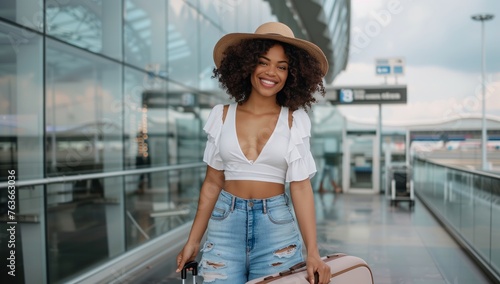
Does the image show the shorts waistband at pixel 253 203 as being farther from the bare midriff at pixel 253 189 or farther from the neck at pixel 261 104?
the neck at pixel 261 104

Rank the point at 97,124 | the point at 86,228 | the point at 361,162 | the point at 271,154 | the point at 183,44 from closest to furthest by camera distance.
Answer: the point at 271,154 < the point at 97,124 < the point at 86,228 < the point at 183,44 < the point at 361,162

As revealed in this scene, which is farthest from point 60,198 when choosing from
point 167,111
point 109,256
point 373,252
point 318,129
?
point 318,129

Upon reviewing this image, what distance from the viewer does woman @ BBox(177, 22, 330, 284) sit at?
1.92 m

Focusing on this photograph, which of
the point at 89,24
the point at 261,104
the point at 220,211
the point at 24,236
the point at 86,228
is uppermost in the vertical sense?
the point at 89,24

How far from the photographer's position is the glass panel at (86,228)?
5.26 meters

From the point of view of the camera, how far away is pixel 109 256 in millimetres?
5602

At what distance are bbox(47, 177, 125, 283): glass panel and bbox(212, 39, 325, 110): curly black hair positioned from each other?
315cm

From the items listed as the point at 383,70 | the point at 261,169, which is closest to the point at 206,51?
the point at 383,70

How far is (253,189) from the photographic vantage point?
1.94 metres

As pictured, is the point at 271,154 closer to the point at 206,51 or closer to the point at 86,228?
the point at 86,228

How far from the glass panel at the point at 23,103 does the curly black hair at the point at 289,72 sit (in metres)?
2.40

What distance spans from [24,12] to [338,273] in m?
3.24

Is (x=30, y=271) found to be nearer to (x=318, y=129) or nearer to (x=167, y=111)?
(x=167, y=111)

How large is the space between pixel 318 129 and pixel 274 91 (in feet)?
→ 45.2
